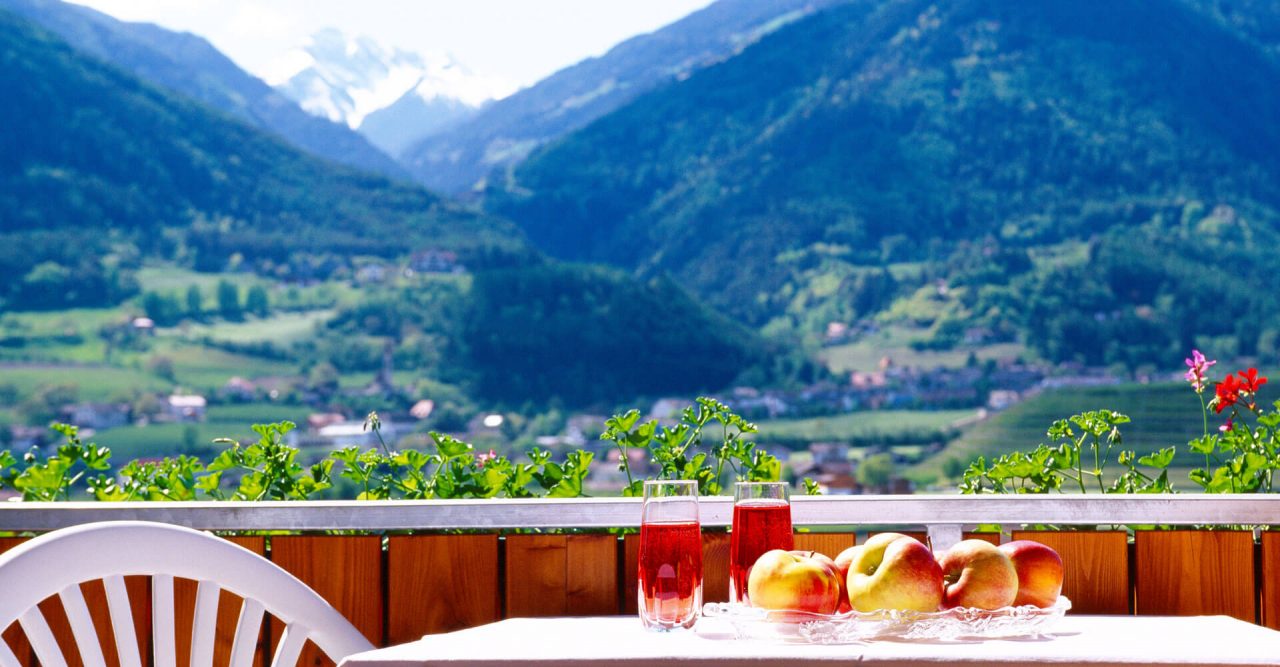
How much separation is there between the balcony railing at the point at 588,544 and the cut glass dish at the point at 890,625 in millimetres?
421

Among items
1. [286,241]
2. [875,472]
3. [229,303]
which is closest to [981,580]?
[875,472]

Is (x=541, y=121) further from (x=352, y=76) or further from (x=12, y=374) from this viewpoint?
(x=12, y=374)

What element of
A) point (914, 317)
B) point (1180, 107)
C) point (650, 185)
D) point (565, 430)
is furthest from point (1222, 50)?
point (565, 430)

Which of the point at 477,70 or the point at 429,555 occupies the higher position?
the point at 477,70

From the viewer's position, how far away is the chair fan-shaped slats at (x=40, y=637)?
1020 mm

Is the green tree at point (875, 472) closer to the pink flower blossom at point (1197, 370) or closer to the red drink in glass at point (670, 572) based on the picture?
the pink flower blossom at point (1197, 370)

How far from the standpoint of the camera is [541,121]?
73125 mm

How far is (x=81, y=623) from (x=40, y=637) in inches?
1.5

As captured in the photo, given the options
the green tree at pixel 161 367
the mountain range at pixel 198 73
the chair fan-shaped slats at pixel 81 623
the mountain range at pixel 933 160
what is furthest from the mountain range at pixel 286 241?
the chair fan-shaped slats at pixel 81 623

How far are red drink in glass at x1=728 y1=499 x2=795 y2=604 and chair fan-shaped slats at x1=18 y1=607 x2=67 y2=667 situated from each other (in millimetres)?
636

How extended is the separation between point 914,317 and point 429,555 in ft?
170

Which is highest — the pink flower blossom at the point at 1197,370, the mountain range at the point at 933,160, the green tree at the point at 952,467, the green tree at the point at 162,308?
the mountain range at the point at 933,160

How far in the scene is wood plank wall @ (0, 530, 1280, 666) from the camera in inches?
60.2

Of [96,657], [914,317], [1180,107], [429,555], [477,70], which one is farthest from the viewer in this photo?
[477,70]
